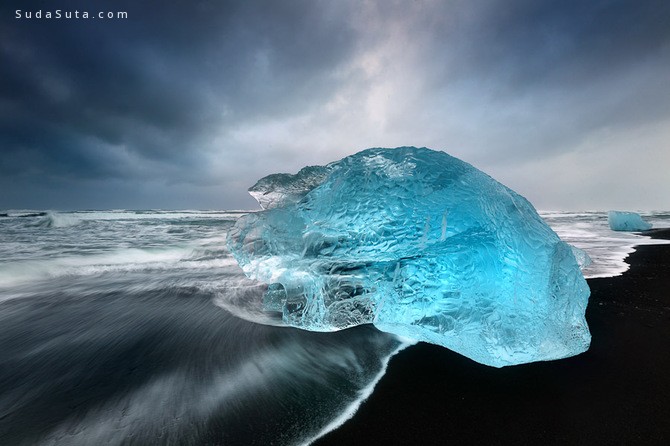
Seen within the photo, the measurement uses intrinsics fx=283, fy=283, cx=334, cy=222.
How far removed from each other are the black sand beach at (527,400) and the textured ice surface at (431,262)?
18cm

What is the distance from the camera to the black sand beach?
137 centimetres

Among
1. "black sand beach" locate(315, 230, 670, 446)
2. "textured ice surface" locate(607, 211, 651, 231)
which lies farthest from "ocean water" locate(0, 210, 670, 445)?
"textured ice surface" locate(607, 211, 651, 231)

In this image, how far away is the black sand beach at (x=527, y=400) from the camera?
1.37m

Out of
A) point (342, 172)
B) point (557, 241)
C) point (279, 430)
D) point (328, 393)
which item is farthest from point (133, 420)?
point (557, 241)

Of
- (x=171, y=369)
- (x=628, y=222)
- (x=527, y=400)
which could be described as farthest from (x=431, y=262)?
(x=628, y=222)

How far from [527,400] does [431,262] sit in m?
1.04

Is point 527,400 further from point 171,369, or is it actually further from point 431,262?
point 171,369

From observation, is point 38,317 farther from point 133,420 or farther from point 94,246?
point 94,246

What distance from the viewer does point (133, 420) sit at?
5.03 feet

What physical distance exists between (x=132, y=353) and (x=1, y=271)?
5204 mm

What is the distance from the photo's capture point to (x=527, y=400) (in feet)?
5.30

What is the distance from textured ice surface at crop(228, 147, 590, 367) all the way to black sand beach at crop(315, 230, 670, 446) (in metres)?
0.18

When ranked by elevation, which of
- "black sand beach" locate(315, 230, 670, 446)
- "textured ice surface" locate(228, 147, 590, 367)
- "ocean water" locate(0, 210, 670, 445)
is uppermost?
"textured ice surface" locate(228, 147, 590, 367)

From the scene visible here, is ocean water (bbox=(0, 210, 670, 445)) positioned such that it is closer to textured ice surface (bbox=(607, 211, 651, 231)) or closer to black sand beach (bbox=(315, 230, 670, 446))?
black sand beach (bbox=(315, 230, 670, 446))
